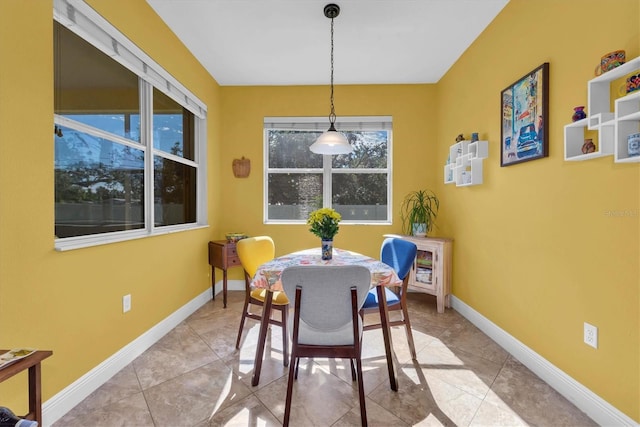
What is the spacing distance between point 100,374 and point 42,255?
0.89 meters

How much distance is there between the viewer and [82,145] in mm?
1842

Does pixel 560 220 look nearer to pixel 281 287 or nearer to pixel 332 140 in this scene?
pixel 332 140

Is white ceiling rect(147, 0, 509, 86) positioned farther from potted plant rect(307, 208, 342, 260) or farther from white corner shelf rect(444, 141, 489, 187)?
potted plant rect(307, 208, 342, 260)

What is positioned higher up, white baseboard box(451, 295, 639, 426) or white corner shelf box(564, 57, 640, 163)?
white corner shelf box(564, 57, 640, 163)

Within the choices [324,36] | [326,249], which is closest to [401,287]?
[326,249]

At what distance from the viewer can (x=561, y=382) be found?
1.79 metres

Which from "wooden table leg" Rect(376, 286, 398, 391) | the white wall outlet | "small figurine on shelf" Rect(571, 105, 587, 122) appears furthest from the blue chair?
the white wall outlet

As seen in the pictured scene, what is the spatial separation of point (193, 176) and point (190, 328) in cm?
167

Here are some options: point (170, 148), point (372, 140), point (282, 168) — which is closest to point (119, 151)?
point (170, 148)

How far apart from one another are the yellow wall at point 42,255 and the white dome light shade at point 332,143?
1582 millimetres

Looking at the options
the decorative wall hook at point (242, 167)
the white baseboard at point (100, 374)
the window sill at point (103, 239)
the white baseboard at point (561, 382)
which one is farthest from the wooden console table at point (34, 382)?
the decorative wall hook at point (242, 167)

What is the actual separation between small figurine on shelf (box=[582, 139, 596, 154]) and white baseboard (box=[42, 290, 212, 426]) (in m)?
3.18

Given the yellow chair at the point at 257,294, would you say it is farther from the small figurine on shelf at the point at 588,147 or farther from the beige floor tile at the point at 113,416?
the small figurine on shelf at the point at 588,147

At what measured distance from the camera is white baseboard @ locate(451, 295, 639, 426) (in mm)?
1499
